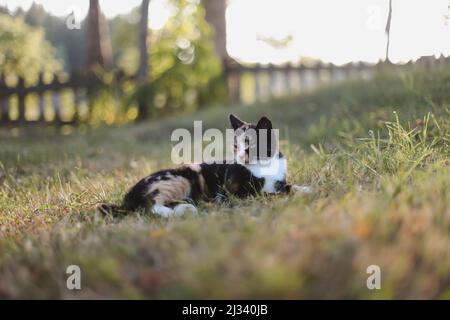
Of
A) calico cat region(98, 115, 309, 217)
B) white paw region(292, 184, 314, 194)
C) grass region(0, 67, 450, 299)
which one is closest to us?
grass region(0, 67, 450, 299)

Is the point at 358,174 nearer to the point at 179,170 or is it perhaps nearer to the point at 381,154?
the point at 381,154

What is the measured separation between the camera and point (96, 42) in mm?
11570

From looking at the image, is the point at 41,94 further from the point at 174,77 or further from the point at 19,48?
the point at 19,48

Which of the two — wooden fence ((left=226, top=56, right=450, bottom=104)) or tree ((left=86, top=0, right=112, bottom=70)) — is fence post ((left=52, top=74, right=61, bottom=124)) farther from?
wooden fence ((left=226, top=56, right=450, bottom=104))

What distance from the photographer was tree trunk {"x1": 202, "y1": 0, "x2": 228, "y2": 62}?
12.1 metres

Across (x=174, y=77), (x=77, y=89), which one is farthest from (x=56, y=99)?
(x=174, y=77)

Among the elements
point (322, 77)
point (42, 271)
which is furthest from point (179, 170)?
point (322, 77)

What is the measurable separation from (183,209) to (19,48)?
11036 mm

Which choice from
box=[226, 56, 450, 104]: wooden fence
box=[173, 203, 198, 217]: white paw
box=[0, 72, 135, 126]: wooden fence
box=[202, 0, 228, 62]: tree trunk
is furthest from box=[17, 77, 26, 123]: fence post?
box=[173, 203, 198, 217]: white paw

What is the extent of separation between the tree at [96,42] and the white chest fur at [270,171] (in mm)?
8629

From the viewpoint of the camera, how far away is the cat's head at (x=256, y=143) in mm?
3570

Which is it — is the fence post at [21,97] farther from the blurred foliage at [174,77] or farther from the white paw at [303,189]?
the white paw at [303,189]

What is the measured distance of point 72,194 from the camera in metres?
3.67

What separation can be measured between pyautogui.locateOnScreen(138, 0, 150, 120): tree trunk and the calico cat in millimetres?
6468
